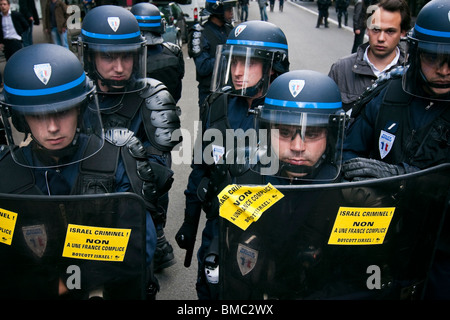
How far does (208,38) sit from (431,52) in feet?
11.1

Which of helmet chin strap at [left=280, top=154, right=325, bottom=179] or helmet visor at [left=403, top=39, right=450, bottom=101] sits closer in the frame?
helmet chin strap at [left=280, top=154, right=325, bottom=179]

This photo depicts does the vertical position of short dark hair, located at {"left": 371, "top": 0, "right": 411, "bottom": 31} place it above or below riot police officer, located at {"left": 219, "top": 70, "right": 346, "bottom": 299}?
above

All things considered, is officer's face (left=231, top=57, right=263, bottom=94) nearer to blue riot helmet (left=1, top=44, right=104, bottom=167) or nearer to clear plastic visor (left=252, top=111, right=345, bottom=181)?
clear plastic visor (left=252, top=111, right=345, bottom=181)

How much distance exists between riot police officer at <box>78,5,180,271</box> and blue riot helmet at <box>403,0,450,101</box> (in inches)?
61.2

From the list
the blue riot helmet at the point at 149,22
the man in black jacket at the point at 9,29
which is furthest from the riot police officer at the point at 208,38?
the man in black jacket at the point at 9,29

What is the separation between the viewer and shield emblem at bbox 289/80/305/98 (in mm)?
2168

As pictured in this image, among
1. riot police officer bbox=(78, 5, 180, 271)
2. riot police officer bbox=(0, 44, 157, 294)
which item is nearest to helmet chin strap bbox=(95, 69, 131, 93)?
riot police officer bbox=(78, 5, 180, 271)

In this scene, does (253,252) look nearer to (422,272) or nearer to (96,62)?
(422,272)

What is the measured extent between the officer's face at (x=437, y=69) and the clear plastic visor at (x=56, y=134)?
1.62 m

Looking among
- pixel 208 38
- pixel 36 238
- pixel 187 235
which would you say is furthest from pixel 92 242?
pixel 208 38

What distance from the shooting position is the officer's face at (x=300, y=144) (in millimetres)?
2090

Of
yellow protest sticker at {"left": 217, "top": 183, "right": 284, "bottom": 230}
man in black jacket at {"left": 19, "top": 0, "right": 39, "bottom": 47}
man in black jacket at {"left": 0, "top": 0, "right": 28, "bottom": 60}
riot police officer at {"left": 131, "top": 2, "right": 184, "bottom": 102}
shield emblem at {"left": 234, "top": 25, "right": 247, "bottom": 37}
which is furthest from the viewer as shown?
man in black jacket at {"left": 19, "top": 0, "right": 39, "bottom": 47}

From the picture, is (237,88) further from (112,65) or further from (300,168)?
(300,168)

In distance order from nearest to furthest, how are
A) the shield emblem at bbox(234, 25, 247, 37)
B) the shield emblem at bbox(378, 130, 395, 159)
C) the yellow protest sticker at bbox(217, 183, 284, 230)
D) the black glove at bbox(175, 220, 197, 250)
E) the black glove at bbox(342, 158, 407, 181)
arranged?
the yellow protest sticker at bbox(217, 183, 284, 230) → the black glove at bbox(342, 158, 407, 181) → the shield emblem at bbox(378, 130, 395, 159) → the black glove at bbox(175, 220, 197, 250) → the shield emblem at bbox(234, 25, 247, 37)
